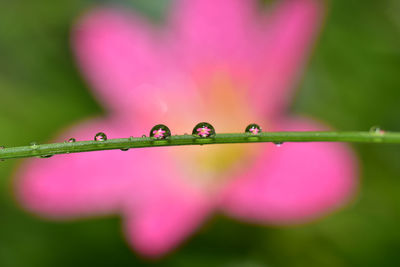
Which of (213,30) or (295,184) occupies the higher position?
(213,30)

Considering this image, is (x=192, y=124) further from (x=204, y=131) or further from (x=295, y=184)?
(x=204, y=131)

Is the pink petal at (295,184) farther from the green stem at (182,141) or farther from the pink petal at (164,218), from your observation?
the green stem at (182,141)

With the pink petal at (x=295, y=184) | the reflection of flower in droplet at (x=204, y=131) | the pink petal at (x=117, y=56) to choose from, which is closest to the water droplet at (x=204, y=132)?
the reflection of flower in droplet at (x=204, y=131)

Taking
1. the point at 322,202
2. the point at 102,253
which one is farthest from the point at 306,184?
the point at 102,253

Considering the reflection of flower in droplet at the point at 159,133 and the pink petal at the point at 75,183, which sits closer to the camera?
the reflection of flower in droplet at the point at 159,133

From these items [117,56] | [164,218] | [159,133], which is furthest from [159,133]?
[117,56]

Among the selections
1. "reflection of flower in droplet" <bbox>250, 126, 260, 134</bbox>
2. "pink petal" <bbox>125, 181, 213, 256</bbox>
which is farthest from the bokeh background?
"reflection of flower in droplet" <bbox>250, 126, 260, 134</bbox>

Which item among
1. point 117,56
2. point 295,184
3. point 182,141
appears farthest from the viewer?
point 117,56

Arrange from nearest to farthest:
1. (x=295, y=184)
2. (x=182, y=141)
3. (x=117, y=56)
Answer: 1. (x=182, y=141)
2. (x=295, y=184)
3. (x=117, y=56)

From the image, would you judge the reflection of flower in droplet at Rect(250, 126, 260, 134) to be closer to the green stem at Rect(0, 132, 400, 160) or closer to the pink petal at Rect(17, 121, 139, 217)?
the green stem at Rect(0, 132, 400, 160)
